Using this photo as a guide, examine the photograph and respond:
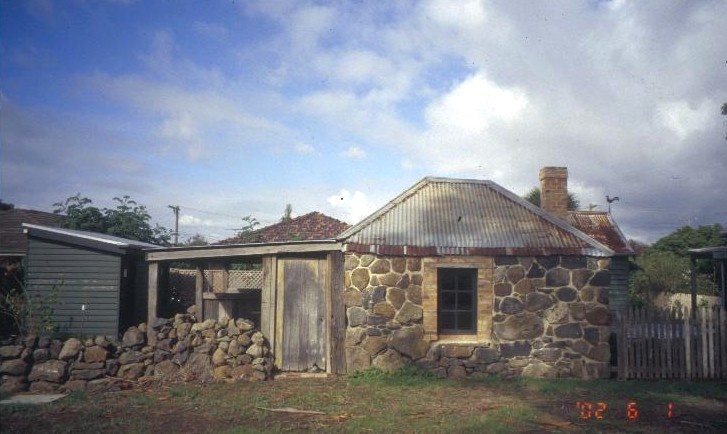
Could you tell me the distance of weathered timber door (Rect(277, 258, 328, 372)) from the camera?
10453 millimetres

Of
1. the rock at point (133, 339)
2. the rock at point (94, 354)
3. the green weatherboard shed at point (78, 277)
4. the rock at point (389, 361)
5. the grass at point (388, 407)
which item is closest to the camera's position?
the grass at point (388, 407)

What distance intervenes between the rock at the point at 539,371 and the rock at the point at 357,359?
3.22 meters

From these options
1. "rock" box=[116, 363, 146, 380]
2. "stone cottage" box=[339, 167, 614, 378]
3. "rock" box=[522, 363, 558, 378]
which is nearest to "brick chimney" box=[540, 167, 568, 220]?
"stone cottage" box=[339, 167, 614, 378]

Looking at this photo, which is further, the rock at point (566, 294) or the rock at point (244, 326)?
the rock at point (566, 294)

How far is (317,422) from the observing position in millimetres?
7152

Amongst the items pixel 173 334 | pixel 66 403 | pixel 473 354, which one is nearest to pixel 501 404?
pixel 473 354

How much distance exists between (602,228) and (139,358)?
46.8 feet

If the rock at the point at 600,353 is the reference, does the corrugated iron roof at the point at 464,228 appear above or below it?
above

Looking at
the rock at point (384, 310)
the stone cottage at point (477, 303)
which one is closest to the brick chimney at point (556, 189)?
the stone cottage at point (477, 303)

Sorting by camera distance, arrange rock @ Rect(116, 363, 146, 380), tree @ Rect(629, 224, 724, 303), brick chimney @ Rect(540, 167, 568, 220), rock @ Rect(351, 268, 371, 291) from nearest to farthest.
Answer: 1. rock @ Rect(116, 363, 146, 380)
2. rock @ Rect(351, 268, 371, 291)
3. brick chimney @ Rect(540, 167, 568, 220)
4. tree @ Rect(629, 224, 724, 303)

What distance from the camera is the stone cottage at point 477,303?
10.2 m

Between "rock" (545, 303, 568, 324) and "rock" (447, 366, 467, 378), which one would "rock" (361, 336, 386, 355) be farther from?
"rock" (545, 303, 568, 324)

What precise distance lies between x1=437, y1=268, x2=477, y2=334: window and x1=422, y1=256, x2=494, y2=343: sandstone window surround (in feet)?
0.52

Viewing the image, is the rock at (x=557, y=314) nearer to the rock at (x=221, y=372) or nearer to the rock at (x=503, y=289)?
the rock at (x=503, y=289)
